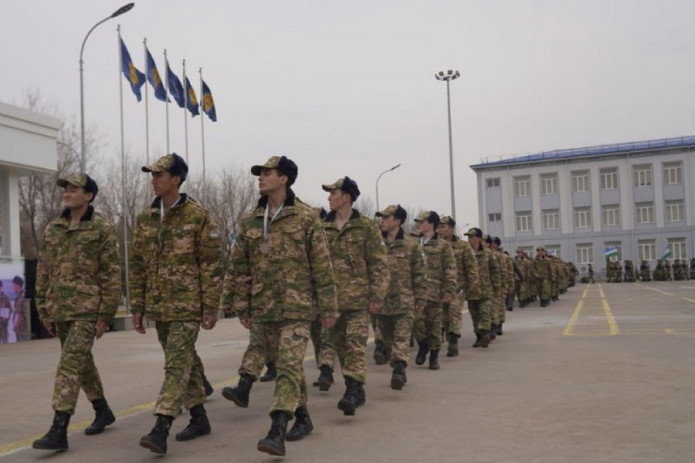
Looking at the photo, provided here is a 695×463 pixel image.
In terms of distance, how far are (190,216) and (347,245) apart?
2.63 m

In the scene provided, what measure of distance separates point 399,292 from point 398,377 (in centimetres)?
119

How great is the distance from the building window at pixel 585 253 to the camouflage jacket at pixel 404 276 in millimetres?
76855

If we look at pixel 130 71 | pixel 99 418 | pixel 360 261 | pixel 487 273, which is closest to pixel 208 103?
pixel 130 71

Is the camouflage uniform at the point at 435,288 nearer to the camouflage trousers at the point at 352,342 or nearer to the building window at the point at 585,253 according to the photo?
the camouflage trousers at the point at 352,342

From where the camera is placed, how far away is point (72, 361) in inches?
259

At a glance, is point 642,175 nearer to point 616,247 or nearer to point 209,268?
point 616,247

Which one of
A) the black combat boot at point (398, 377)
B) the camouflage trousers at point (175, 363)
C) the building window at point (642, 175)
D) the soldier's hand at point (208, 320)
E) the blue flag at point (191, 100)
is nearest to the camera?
the camouflage trousers at point (175, 363)

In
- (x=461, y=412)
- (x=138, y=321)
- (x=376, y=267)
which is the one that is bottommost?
(x=461, y=412)

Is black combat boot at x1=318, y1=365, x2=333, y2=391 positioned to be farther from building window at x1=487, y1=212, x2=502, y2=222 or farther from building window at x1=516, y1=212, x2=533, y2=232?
building window at x1=487, y1=212, x2=502, y2=222

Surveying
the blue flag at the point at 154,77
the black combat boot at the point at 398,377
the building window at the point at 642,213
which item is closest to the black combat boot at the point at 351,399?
the black combat boot at the point at 398,377

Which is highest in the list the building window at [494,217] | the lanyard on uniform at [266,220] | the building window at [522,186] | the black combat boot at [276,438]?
the building window at [522,186]

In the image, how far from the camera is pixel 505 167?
87.3 m

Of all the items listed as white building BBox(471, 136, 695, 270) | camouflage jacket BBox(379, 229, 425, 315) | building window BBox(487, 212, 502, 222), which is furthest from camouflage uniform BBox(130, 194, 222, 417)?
building window BBox(487, 212, 502, 222)

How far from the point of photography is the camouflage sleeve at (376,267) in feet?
28.3
